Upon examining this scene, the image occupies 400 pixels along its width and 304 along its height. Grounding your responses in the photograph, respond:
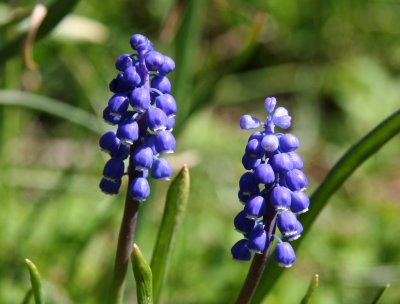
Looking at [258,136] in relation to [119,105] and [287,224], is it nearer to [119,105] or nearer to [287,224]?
[287,224]

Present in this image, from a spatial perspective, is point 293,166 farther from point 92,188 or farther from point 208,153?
point 208,153

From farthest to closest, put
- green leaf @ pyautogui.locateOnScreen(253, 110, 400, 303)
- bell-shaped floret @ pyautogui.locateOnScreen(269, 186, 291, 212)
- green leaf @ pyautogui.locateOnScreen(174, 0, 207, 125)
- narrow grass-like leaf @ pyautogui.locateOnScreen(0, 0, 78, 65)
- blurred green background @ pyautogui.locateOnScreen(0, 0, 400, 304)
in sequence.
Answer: blurred green background @ pyautogui.locateOnScreen(0, 0, 400, 304)
green leaf @ pyautogui.locateOnScreen(174, 0, 207, 125)
narrow grass-like leaf @ pyautogui.locateOnScreen(0, 0, 78, 65)
green leaf @ pyautogui.locateOnScreen(253, 110, 400, 303)
bell-shaped floret @ pyautogui.locateOnScreen(269, 186, 291, 212)

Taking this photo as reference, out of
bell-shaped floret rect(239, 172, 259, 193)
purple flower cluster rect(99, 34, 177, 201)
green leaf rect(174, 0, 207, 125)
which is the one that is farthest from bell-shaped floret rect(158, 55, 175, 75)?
green leaf rect(174, 0, 207, 125)

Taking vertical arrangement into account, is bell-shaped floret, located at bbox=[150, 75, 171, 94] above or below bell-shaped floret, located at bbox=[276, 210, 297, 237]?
above

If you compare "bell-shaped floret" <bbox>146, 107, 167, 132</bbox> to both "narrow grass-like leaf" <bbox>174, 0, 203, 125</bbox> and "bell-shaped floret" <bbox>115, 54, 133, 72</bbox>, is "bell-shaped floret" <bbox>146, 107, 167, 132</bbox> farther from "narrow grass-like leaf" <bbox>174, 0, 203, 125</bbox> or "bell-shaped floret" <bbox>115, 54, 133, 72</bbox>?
"narrow grass-like leaf" <bbox>174, 0, 203, 125</bbox>

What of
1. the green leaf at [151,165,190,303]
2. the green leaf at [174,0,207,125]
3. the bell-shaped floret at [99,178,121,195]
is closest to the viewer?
the bell-shaped floret at [99,178,121,195]

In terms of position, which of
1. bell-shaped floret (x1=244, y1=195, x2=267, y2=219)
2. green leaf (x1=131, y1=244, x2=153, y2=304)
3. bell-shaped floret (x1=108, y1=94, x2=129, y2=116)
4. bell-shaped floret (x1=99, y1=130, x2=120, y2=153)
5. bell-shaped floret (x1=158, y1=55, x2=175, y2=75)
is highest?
bell-shaped floret (x1=158, y1=55, x2=175, y2=75)
